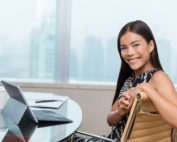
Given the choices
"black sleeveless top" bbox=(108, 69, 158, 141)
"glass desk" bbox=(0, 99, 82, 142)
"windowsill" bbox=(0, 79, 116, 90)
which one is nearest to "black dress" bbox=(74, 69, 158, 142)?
"black sleeveless top" bbox=(108, 69, 158, 141)

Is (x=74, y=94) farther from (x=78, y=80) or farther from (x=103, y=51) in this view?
(x=103, y=51)

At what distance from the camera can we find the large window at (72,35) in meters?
2.83

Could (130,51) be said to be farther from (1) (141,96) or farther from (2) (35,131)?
(2) (35,131)

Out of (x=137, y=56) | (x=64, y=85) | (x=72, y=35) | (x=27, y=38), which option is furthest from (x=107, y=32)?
(x=137, y=56)

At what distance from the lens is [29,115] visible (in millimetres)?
1224

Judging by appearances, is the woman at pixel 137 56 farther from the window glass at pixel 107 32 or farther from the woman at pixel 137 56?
the window glass at pixel 107 32

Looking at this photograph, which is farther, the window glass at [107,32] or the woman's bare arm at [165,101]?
the window glass at [107,32]

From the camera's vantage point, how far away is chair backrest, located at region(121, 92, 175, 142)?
3.13 feet

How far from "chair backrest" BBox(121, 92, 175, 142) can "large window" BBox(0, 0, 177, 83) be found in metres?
1.83

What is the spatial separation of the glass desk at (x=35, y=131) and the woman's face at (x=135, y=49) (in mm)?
378

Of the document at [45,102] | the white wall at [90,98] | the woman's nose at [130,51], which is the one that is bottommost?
the white wall at [90,98]

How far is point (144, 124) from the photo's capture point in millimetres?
1029

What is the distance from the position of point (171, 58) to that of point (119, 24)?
0.63 meters

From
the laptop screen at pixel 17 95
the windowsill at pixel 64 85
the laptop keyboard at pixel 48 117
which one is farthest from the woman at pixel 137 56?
the windowsill at pixel 64 85
